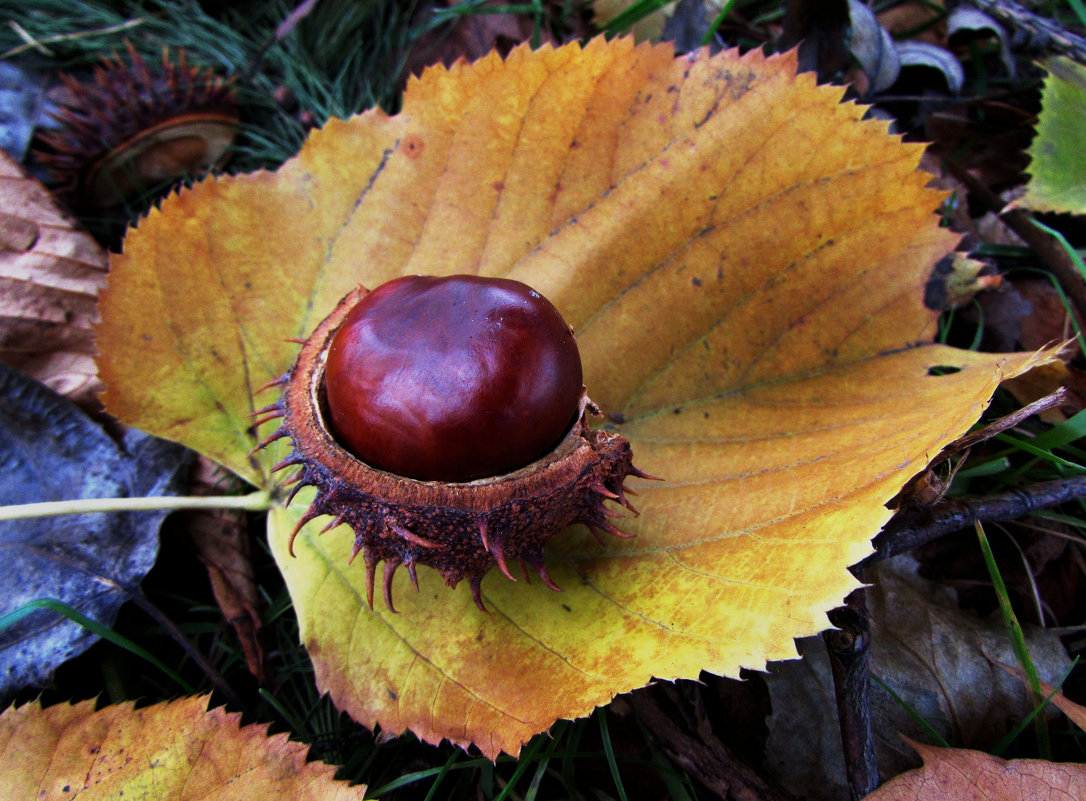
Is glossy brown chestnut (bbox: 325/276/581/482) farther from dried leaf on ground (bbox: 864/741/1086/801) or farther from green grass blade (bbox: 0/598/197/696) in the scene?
dried leaf on ground (bbox: 864/741/1086/801)

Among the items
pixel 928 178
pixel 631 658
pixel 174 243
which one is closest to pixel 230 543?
pixel 174 243

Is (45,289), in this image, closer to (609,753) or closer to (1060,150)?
(609,753)

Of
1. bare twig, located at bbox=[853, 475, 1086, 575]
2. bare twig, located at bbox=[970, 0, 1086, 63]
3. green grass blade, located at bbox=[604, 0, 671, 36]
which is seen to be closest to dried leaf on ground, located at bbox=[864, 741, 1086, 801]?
bare twig, located at bbox=[853, 475, 1086, 575]

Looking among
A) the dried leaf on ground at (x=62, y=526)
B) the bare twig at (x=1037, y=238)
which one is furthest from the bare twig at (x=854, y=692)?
the dried leaf on ground at (x=62, y=526)

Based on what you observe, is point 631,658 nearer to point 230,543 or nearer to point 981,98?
point 230,543

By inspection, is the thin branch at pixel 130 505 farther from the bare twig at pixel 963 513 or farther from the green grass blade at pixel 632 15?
the green grass blade at pixel 632 15
